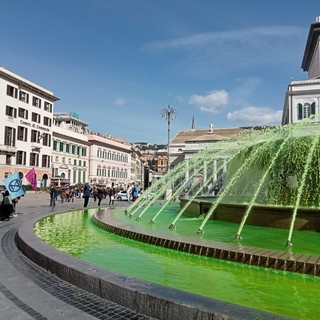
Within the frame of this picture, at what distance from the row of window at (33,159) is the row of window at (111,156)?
22.4m

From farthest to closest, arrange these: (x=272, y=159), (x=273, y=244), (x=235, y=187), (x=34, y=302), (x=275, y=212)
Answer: (x=235, y=187)
(x=272, y=159)
(x=275, y=212)
(x=273, y=244)
(x=34, y=302)

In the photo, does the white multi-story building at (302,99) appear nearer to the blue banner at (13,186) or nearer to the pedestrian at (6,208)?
the blue banner at (13,186)

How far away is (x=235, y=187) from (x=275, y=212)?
285 inches

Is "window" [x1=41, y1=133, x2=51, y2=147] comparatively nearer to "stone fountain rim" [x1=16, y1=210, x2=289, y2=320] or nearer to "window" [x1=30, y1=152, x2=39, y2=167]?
"window" [x1=30, y1=152, x2=39, y2=167]

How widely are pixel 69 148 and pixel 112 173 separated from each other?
21.8 meters

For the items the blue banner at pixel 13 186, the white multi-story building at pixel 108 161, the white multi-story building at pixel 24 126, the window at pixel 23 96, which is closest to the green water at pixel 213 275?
the blue banner at pixel 13 186

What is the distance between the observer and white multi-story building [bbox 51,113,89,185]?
71812 mm

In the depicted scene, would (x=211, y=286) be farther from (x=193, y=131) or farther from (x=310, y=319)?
(x=193, y=131)

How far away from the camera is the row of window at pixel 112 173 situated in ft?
296

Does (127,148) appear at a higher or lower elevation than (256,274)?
higher

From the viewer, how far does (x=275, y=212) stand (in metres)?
10.6

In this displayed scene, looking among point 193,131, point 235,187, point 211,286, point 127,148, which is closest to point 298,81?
point 235,187

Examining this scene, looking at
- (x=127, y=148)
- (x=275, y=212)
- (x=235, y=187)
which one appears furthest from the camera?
(x=127, y=148)

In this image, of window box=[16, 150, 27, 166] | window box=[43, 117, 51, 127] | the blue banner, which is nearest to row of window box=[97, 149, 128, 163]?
window box=[43, 117, 51, 127]
